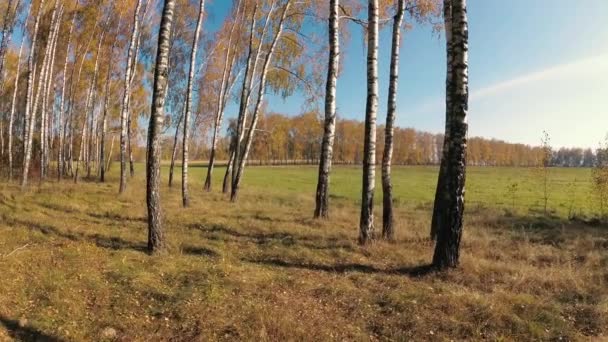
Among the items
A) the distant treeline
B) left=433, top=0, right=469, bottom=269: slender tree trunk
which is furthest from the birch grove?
the distant treeline

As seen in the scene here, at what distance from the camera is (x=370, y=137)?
9914 mm

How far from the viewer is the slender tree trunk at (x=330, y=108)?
39.6 feet

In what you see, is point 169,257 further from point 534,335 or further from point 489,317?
point 534,335

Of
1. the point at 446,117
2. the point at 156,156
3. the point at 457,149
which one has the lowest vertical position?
the point at 156,156

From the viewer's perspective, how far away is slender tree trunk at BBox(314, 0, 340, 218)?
12.1 meters

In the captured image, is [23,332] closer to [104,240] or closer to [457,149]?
[104,240]

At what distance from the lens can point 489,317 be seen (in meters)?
5.60

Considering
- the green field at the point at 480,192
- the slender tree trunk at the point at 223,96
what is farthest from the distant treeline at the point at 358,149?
the slender tree trunk at the point at 223,96

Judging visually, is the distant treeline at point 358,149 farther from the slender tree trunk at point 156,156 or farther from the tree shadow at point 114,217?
the slender tree trunk at point 156,156

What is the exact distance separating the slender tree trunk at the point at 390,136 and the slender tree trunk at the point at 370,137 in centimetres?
91

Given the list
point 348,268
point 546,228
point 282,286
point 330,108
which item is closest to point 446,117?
point 330,108

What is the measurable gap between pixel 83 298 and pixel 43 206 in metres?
9.08

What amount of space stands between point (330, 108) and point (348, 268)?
6.27 m

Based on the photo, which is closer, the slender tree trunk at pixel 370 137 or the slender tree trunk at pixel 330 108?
the slender tree trunk at pixel 370 137
